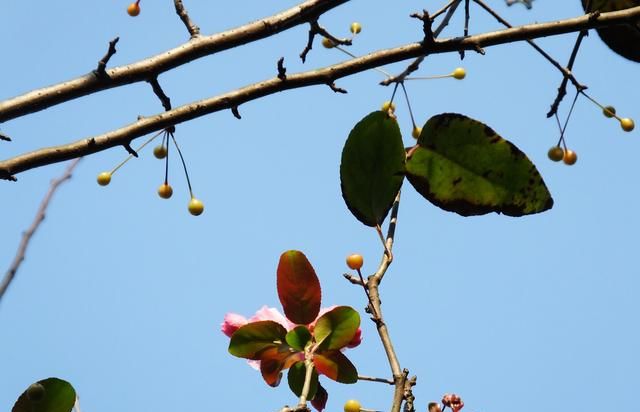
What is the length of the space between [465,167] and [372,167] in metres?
0.12

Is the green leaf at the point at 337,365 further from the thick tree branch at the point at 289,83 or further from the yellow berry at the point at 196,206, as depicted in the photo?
the yellow berry at the point at 196,206

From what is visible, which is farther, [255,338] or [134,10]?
[134,10]

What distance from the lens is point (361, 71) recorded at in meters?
0.97

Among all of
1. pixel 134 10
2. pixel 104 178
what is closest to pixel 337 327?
pixel 104 178

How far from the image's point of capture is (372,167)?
97cm

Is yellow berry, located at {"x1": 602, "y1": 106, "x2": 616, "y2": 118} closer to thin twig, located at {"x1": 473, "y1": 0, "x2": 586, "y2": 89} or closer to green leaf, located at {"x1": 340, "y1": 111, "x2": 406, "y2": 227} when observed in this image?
thin twig, located at {"x1": 473, "y1": 0, "x2": 586, "y2": 89}

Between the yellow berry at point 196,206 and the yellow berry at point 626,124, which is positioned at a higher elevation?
the yellow berry at point 626,124

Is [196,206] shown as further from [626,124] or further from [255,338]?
[626,124]

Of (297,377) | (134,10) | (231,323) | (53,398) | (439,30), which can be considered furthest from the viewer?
(134,10)

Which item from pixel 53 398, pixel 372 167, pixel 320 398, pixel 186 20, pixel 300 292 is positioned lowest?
pixel 53 398

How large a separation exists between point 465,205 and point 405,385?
0.93 feet

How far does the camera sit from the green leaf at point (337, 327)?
977 mm

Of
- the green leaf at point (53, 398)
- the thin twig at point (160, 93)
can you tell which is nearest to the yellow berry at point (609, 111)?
the thin twig at point (160, 93)

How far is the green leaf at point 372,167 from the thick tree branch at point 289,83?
8 cm
